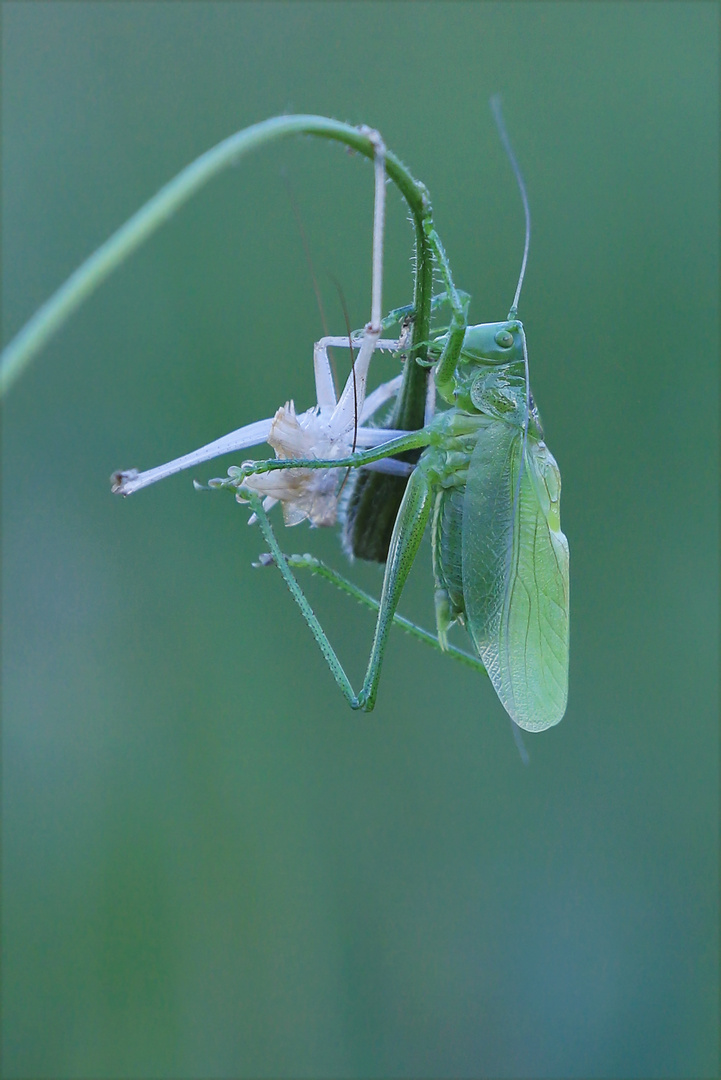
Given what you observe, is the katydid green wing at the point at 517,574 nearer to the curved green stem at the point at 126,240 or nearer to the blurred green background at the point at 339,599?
the curved green stem at the point at 126,240

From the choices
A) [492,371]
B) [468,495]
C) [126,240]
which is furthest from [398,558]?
[126,240]

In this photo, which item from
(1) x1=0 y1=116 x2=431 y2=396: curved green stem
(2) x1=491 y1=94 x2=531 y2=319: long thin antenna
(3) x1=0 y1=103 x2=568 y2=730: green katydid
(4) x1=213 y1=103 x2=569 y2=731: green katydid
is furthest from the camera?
(4) x1=213 y1=103 x2=569 y2=731: green katydid

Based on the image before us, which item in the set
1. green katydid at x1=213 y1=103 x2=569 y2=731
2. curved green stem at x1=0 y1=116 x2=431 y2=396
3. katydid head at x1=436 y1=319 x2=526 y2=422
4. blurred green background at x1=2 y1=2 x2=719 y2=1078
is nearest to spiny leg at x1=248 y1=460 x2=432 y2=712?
green katydid at x1=213 y1=103 x2=569 y2=731

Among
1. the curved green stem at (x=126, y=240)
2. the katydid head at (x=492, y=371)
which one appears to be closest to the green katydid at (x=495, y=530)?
the katydid head at (x=492, y=371)

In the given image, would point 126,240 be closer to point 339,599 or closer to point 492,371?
point 492,371

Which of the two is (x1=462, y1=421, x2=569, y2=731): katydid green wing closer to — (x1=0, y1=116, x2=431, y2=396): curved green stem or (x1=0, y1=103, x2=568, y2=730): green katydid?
(x1=0, y1=103, x2=568, y2=730): green katydid

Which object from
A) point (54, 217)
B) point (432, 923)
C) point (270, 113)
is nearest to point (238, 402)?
point (54, 217)

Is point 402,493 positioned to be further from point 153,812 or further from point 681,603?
point 681,603
